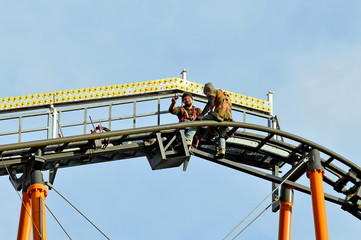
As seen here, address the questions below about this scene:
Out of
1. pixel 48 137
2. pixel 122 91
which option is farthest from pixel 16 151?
pixel 122 91

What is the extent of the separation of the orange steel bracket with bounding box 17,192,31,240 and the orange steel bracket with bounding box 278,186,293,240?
6767 mm

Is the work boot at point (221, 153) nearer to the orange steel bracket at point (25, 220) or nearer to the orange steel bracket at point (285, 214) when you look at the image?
the orange steel bracket at point (285, 214)

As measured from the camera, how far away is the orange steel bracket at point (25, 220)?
34.2 meters

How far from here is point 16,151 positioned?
34.5m

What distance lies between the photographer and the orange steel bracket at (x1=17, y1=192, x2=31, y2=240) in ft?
112

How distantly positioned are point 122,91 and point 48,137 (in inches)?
96.0

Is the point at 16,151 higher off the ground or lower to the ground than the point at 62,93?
lower

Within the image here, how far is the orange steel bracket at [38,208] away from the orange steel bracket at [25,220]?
1.34 ft

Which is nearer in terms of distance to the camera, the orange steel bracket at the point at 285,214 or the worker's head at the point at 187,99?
the worker's head at the point at 187,99

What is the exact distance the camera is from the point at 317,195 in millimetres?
35812

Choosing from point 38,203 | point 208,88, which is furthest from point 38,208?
point 208,88

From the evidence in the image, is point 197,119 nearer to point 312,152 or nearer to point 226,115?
point 226,115

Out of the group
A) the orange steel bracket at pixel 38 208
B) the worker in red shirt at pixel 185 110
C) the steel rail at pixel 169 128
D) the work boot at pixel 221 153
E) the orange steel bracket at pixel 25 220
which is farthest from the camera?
the worker in red shirt at pixel 185 110

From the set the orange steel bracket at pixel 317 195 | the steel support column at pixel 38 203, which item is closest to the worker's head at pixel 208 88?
the orange steel bracket at pixel 317 195
